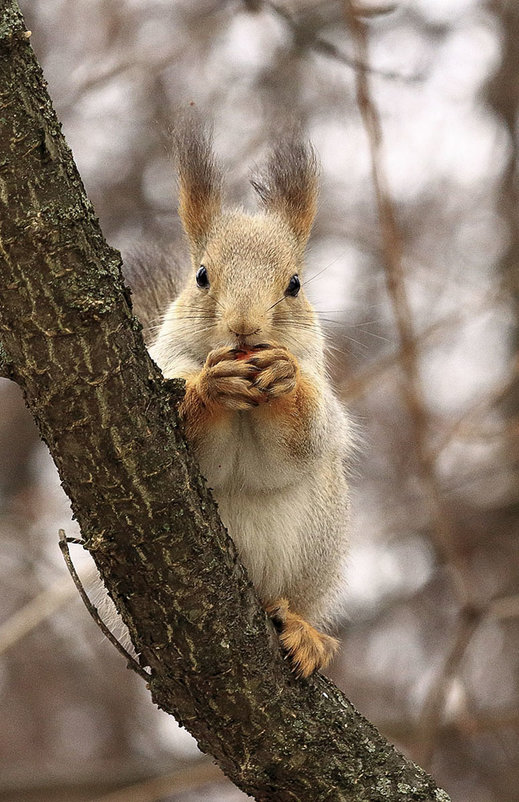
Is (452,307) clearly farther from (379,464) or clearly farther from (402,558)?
(402,558)

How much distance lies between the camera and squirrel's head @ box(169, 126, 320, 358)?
8.73 feet

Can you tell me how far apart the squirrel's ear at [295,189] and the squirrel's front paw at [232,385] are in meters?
1.03

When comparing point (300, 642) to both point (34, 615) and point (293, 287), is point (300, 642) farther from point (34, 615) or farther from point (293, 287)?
point (34, 615)

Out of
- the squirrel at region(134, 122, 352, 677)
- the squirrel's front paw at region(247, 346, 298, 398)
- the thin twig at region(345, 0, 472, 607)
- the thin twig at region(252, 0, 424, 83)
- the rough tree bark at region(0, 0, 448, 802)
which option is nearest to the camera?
the rough tree bark at region(0, 0, 448, 802)

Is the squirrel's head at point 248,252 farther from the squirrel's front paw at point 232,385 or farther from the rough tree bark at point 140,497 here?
the rough tree bark at point 140,497

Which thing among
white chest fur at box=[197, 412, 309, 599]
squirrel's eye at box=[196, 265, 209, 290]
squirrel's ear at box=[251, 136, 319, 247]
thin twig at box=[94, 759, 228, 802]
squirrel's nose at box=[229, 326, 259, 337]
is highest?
squirrel's ear at box=[251, 136, 319, 247]

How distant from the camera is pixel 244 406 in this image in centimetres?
237

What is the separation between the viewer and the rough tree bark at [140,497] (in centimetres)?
181

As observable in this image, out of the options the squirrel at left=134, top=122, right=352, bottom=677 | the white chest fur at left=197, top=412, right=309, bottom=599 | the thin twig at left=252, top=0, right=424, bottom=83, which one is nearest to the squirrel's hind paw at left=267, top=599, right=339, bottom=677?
the squirrel at left=134, top=122, right=352, bottom=677

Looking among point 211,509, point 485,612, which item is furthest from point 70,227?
point 485,612

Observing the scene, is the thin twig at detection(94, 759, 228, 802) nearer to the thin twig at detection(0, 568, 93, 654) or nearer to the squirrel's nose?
the thin twig at detection(0, 568, 93, 654)

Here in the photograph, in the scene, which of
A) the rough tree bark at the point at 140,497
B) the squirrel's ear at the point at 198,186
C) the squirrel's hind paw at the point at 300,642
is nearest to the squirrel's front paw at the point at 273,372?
the rough tree bark at the point at 140,497

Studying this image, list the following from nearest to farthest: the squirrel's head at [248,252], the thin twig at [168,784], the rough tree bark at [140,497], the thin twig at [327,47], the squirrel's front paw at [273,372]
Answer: the rough tree bark at [140,497] < the squirrel's front paw at [273,372] < the squirrel's head at [248,252] < the thin twig at [327,47] < the thin twig at [168,784]

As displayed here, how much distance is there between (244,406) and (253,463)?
25 centimetres
